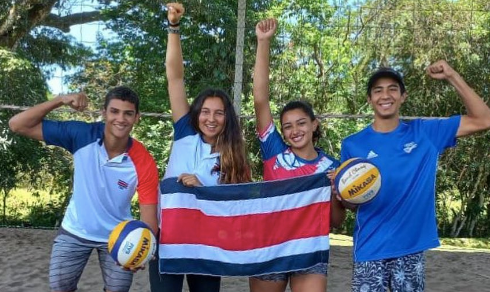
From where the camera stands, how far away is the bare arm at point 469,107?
2.72 metres

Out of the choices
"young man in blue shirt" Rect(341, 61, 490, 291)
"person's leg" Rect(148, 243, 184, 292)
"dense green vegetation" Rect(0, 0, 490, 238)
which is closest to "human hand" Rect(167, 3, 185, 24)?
"young man in blue shirt" Rect(341, 61, 490, 291)

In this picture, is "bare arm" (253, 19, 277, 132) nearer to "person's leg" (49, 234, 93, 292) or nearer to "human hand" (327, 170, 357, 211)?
"human hand" (327, 170, 357, 211)

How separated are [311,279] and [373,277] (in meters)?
0.34

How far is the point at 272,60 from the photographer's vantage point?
10.5 m

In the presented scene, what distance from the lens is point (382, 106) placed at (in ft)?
9.01

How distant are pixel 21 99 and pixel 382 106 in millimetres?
7206

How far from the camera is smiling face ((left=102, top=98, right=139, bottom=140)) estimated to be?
2865mm

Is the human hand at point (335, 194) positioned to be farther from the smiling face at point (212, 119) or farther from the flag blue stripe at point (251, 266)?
the smiling face at point (212, 119)

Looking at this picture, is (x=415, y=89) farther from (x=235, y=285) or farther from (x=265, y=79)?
(x=265, y=79)

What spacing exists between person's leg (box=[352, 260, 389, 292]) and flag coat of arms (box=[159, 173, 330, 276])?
0.28 m

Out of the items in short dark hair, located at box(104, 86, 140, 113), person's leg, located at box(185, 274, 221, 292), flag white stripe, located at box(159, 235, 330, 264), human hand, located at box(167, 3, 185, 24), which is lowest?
person's leg, located at box(185, 274, 221, 292)

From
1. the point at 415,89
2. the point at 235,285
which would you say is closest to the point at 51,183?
the point at 235,285

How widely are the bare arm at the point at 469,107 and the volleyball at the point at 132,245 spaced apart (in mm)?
1629

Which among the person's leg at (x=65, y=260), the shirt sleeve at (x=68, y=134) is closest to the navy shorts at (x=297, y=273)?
the person's leg at (x=65, y=260)
